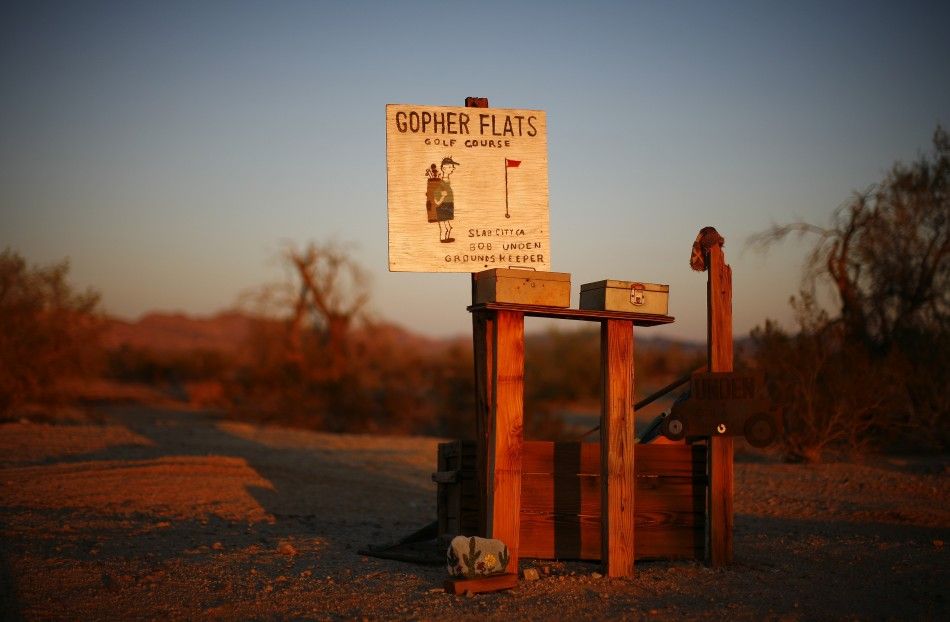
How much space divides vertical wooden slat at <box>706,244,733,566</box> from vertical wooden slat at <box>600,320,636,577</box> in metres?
0.75

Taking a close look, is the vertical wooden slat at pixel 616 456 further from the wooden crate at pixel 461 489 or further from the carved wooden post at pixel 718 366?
the wooden crate at pixel 461 489

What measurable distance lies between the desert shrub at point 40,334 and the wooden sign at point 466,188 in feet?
51.9

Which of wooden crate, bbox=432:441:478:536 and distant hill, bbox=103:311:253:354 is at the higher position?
distant hill, bbox=103:311:253:354

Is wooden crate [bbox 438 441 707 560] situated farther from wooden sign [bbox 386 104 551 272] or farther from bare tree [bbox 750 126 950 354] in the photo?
bare tree [bbox 750 126 950 354]

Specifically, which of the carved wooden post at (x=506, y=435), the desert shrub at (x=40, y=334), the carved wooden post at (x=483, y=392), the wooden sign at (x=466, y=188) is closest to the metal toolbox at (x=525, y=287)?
the carved wooden post at (x=506, y=435)

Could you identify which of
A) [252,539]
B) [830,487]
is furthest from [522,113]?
[830,487]

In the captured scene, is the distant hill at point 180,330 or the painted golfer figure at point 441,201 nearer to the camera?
the painted golfer figure at point 441,201

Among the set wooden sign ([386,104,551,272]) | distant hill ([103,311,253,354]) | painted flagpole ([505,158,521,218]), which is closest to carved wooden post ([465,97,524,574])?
wooden sign ([386,104,551,272])

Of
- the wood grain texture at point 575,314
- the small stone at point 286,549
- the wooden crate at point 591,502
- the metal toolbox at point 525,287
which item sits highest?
the metal toolbox at point 525,287

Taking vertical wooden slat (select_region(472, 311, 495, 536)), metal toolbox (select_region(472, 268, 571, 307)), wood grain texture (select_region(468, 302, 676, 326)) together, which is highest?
metal toolbox (select_region(472, 268, 571, 307))

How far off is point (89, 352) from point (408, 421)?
30.3ft

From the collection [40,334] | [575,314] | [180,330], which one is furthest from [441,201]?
[180,330]

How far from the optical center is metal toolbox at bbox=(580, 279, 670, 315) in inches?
268

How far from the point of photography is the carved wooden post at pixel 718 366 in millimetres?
A: 7211
